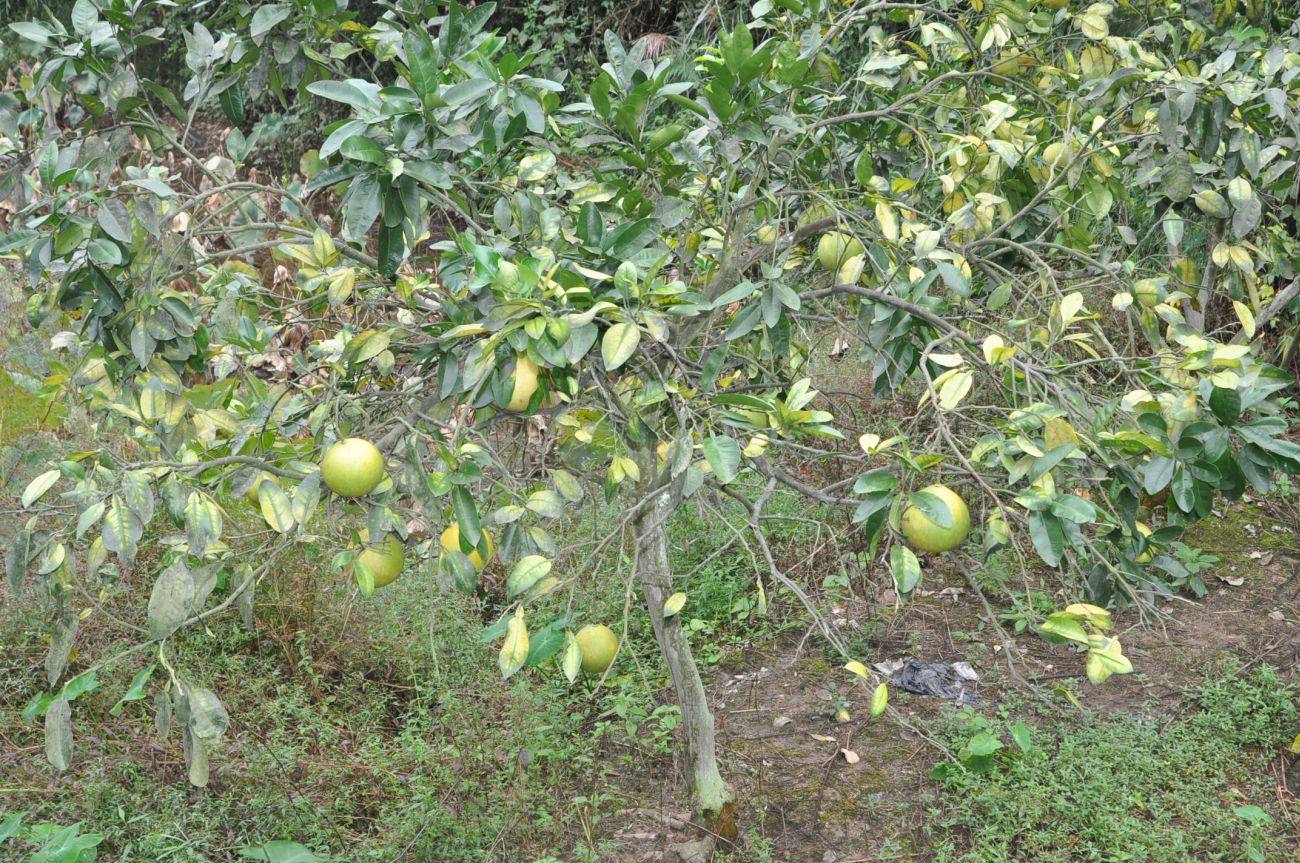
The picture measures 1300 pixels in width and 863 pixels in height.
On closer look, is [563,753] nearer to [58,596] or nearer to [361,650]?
[361,650]

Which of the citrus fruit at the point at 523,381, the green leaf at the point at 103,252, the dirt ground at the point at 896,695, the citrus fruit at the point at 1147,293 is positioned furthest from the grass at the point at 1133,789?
the green leaf at the point at 103,252

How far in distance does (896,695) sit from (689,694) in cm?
112

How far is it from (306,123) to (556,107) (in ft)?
22.5

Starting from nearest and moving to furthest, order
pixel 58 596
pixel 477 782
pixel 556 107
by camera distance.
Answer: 1. pixel 58 596
2. pixel 556 107
3. pixel 477 782

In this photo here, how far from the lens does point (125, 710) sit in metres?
3.21

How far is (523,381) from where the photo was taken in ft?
5.39

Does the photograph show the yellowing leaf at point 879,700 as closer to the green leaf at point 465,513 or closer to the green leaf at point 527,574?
the green leaf at point 527,574

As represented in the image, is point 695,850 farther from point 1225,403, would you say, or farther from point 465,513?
point 1225,403

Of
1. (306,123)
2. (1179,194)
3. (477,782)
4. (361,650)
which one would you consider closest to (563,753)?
(477,782)

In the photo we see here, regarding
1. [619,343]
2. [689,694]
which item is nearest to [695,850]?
[689,694]

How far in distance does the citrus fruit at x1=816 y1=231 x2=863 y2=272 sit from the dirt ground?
797mm

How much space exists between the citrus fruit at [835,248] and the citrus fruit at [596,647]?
829mm

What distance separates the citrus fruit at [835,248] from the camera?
211 centimetres

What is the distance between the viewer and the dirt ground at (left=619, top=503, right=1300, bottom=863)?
8.94 feet
